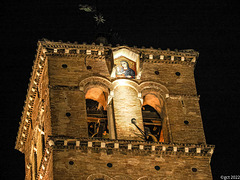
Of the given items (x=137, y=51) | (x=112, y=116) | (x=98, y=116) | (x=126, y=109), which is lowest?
(x=112, y=116)

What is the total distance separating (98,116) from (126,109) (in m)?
2.26

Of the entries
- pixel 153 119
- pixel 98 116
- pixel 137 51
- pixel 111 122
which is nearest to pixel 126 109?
pixel 111 122

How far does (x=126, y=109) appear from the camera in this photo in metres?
47.5

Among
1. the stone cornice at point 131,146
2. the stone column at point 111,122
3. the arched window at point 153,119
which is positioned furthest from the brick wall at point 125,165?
the arched window at point 153,119

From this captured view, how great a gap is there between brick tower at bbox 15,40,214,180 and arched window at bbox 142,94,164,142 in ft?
0.18

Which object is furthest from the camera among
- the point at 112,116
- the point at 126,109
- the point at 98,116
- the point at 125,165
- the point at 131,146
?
the point at 98,116

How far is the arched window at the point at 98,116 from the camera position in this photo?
4872 cm

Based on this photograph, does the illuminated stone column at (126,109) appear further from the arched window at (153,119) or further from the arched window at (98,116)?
the arched window at (153,119)

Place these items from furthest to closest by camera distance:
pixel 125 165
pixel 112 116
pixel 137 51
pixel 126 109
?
pixel 137 51 → pixel 126 109 → pixel 112 116 → pixel 125 165

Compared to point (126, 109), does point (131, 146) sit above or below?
below

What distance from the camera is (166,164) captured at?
45.0 m

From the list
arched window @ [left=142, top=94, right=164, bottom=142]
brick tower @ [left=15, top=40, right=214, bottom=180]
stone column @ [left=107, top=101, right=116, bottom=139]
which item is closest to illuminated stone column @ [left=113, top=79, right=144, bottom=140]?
brick tower @ [left=15, top=40, right=214, bottom=180]

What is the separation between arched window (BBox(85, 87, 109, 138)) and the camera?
48719 mm

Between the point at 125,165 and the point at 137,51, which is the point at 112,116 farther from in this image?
the point at 137,51
